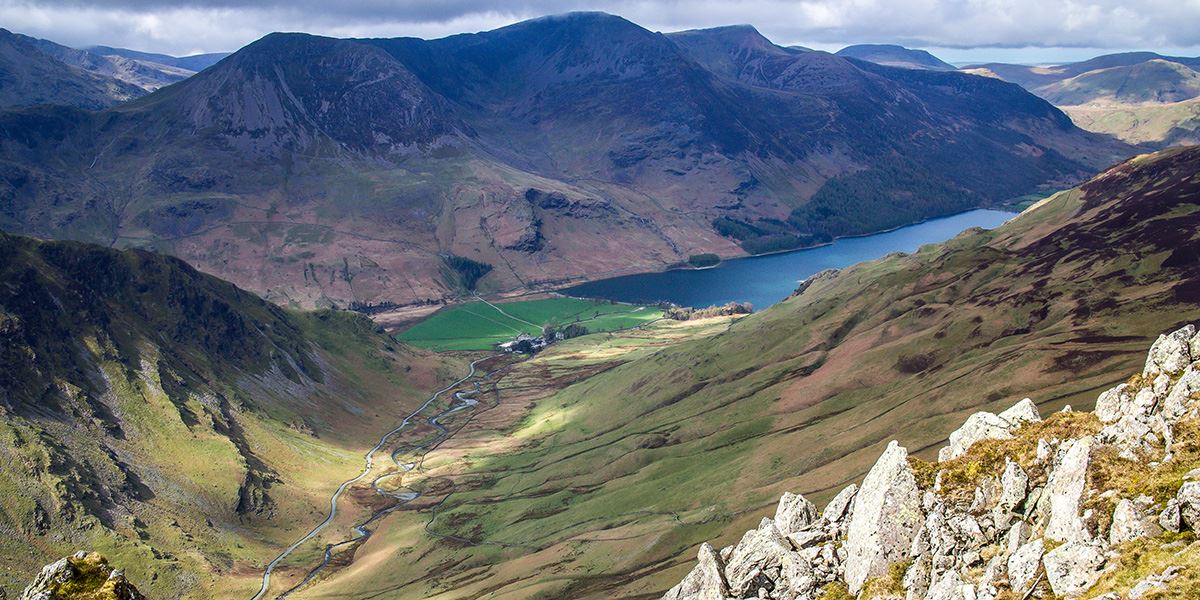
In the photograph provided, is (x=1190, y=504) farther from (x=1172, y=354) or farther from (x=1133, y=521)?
(x=1172, y=354)

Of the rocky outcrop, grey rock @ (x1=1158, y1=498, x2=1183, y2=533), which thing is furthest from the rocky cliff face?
the rocky outcrop

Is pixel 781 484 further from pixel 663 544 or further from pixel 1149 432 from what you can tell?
pixel 1149 432

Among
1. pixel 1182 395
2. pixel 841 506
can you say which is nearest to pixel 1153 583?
pixel 1182 395

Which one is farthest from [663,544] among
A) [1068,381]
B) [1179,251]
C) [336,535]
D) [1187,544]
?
[1179,251]

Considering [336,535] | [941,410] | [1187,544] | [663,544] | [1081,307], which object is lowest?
[336,535]

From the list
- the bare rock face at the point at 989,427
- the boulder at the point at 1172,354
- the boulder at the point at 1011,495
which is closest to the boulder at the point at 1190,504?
the boulder at the point at 1011,495

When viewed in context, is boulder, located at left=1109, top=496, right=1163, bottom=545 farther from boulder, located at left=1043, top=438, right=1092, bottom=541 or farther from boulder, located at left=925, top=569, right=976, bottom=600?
boulder, located at left=925, top=569, right=976, bottom=600

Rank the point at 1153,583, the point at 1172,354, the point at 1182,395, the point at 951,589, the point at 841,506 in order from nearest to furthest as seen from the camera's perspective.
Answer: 1. the point at 1153,583
2. the point at 951,589
3. the point at 1182,395
4. the point at 1172,354
5. the point at 841,506
